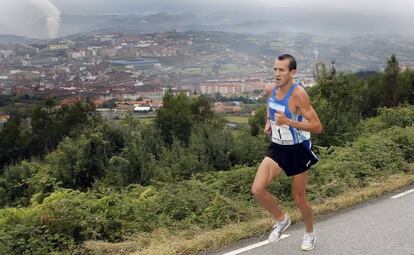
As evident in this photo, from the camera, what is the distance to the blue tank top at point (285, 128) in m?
4.24

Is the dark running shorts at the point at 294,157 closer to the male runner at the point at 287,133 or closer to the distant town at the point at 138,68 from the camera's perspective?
the male runner at the point at 287,133

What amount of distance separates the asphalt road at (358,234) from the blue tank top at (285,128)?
1093 millimetres

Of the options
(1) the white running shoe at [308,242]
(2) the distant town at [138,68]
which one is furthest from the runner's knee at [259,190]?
(2) the distant town at [138,68]

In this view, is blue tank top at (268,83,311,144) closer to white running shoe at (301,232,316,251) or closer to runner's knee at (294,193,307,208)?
runner's knee at (294,193,307,208)

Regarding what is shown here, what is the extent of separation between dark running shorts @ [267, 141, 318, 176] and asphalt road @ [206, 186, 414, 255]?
2.77 ft

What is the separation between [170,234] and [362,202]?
2751mm

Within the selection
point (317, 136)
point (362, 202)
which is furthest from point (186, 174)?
point (362, 202)

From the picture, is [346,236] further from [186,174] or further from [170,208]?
[186,174]

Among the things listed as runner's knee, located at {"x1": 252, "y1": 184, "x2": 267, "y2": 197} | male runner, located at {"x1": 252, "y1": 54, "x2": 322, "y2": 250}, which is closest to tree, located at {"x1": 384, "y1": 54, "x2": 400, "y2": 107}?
male runner, located at {"x1": 252, "y1": 54, "x2": 322, "y2": 250}

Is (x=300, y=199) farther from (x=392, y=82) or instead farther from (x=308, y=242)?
(x=392, y=82)

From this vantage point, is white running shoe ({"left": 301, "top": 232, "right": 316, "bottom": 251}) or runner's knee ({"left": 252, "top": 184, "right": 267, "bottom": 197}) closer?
runner's knee ({"left": 252, "top": 184, "right": 267, "bottom": 197})

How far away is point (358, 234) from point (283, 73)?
2075 mm

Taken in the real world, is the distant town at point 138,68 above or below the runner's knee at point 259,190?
below

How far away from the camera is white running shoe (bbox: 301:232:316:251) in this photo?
4.69 m
